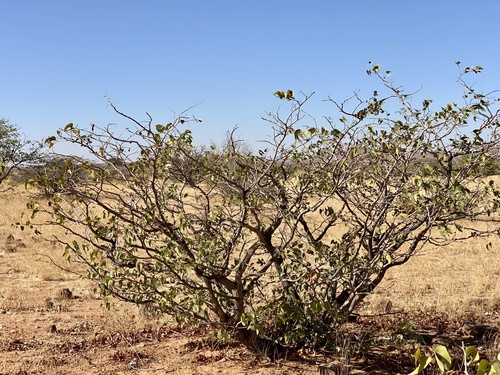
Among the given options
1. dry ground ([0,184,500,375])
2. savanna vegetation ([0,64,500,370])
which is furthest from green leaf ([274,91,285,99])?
dry ground ([0,184,500,375])

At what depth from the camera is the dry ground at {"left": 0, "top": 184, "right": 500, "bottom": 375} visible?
470cm

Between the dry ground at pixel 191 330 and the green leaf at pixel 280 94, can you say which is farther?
the dry ground at pixel 191 330

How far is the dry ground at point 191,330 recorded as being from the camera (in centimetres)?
470

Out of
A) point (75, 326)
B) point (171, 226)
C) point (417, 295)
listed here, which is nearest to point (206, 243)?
point (171, 226)

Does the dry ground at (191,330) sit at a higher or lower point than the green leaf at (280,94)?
lower

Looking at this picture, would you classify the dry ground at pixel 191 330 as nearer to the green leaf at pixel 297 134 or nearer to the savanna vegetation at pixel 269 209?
the savanna vegetation at pixel 269 209

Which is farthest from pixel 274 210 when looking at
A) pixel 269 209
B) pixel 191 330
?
pixel 191 330

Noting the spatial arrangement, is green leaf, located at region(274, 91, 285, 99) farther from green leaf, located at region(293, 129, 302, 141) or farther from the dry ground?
the dry ground

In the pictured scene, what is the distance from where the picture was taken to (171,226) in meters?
3.94

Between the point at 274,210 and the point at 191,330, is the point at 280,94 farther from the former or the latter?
the point at 191,330

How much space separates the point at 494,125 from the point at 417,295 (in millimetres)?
3669

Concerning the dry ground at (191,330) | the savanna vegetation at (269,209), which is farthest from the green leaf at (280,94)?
the dry ground at (191,330)

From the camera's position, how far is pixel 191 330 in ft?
19.0

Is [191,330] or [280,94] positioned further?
[191,330]
